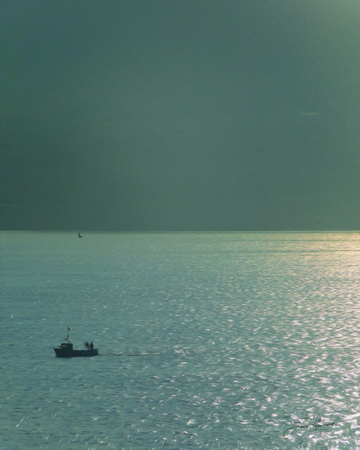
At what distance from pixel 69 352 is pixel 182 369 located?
1226 millimetres

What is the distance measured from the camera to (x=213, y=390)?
5070 mm

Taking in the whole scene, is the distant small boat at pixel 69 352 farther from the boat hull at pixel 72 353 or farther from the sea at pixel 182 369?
the sea at pixel 182 369

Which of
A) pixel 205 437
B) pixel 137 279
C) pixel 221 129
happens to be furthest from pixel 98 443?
pixel 221 129

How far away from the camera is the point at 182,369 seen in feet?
19.0

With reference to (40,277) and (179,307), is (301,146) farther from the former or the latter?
(179,307)

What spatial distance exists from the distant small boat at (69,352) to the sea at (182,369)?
101 mm

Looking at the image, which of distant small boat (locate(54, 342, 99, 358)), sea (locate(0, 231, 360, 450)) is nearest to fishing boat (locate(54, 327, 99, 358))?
distant small boat (locate(54, 342, 99, 358))

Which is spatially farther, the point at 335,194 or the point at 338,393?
the point at 335,194

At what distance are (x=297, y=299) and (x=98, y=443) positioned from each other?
731cm

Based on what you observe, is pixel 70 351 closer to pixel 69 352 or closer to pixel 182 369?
pixel 69 352

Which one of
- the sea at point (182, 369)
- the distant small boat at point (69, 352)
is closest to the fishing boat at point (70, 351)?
the distant small boat at point (69, 352)

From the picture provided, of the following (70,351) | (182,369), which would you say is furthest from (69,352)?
(182,369)

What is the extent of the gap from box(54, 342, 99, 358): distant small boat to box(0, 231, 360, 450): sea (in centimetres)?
10

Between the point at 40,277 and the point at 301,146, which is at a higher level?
the point at 301,146
